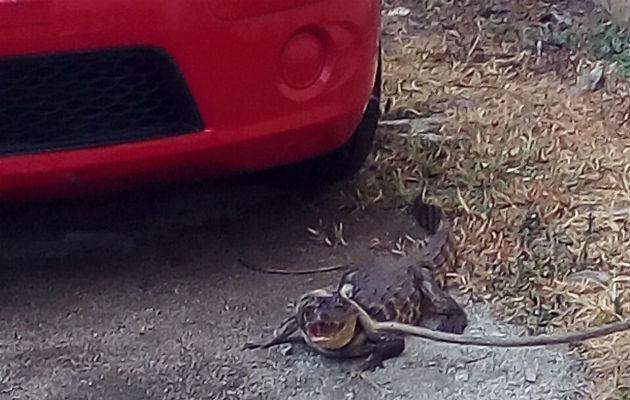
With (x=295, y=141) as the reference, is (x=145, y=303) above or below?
below

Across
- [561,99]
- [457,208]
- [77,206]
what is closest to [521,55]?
[561,99]

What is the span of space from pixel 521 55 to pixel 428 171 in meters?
1.29

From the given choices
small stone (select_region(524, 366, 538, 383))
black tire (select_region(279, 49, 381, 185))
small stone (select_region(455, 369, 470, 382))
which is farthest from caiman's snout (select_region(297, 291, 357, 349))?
black tire (select_region(279, 49, 381, 185))

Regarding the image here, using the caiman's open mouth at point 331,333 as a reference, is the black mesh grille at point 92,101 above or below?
above

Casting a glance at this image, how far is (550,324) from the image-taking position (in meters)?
2.40

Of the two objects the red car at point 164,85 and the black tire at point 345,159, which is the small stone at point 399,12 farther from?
the red car at point 164,85

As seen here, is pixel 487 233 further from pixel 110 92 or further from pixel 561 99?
pixel 561 99

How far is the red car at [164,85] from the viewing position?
87.4 inches

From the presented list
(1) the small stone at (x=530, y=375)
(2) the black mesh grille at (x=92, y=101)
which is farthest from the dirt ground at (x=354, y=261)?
(2) the black mesh grille at (x=92, y=101)

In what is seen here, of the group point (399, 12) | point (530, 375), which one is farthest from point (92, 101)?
point (399, 12)

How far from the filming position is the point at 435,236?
8.91 feet

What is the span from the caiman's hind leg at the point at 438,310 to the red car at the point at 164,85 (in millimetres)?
380

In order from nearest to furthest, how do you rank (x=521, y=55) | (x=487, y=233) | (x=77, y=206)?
(x=487, y=233) < (x=77, y=206) < (x=521, y=55)

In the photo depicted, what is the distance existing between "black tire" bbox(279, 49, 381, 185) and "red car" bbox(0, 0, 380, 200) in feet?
1.24
